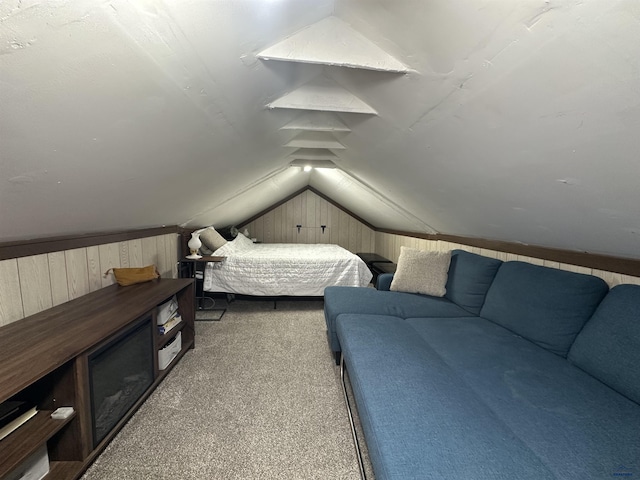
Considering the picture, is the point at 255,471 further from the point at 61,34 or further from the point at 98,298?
the point at 61,34

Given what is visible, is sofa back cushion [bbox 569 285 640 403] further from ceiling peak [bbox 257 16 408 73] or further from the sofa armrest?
the sofa armrest

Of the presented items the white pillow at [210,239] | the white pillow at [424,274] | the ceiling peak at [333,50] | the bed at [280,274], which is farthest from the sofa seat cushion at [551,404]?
the white pillow at [210,239]

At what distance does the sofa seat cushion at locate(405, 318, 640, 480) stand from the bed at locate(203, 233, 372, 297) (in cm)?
188

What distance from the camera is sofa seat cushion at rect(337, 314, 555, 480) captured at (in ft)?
2.66

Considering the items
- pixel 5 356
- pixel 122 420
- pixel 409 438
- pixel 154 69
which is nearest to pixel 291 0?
pixel 154 69

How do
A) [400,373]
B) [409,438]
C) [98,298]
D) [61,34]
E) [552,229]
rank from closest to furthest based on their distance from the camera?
[61,34]
[409,438]
[400,373]
[552,229]
[98,298]

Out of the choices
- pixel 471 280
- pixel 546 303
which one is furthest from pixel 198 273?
pixel 546 303

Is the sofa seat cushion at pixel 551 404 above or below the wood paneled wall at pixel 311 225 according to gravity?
below

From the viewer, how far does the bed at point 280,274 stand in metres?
3.39

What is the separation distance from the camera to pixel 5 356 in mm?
1080

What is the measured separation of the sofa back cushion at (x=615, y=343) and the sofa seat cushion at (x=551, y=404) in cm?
5

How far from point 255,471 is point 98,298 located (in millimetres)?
1417

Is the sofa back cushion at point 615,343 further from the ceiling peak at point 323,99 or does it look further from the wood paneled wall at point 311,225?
the wood paneled wall at point 311,225

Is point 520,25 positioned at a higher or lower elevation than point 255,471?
higher
